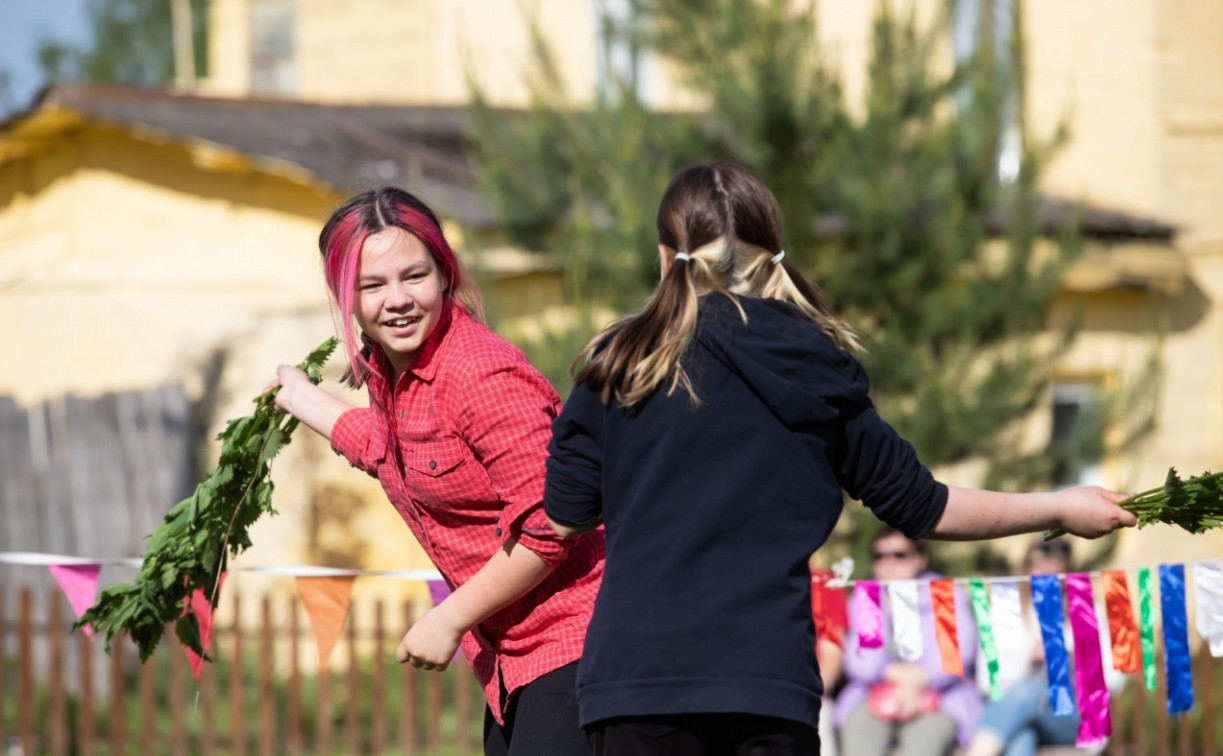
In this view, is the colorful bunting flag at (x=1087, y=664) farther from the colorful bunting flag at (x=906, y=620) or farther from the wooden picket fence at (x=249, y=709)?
the wooden picket fence at (x=249, y=709)

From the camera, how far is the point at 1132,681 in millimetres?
8602

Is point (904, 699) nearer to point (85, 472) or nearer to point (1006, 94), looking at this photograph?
point (1006, 94)

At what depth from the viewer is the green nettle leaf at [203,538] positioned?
394cm

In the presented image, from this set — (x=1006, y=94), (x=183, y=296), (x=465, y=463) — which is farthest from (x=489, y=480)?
(x=183, y=296)

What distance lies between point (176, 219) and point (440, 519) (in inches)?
396

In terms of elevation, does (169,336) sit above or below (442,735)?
above

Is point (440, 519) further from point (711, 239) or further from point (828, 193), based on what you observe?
point (828, 193)

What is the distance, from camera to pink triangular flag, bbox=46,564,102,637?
529cm

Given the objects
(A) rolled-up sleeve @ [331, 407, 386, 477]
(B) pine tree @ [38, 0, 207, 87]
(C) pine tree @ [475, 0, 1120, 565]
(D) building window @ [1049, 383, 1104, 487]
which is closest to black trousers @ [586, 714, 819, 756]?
(A) rolled-up sleeve @ [331, 407, 386, 477]

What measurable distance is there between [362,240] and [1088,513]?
1.61 m

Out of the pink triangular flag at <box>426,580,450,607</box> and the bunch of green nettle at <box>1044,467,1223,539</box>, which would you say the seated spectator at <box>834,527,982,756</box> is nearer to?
the pink triangular flag at <box>426,580,450,607</box>

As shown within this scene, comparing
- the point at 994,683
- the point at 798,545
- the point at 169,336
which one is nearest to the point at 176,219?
the point at 169,336

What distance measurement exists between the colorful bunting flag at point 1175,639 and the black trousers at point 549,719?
2548mm

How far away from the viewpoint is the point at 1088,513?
3.07 m
